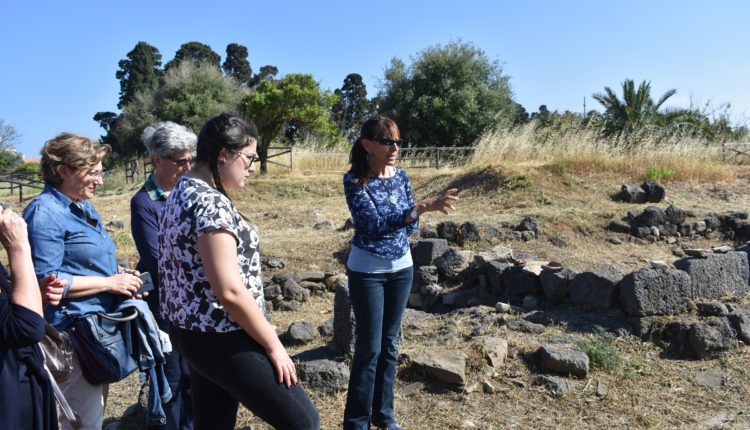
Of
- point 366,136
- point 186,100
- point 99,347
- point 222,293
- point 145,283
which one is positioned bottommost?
point 99,347

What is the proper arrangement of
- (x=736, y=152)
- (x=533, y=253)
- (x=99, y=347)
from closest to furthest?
(x=99, y=347) < (x=533, y=253) < (x=736, y=152)

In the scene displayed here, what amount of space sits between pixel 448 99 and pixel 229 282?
25101 millimetres

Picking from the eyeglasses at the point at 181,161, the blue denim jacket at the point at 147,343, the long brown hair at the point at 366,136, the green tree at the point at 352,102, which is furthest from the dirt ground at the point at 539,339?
the green tree at the point at 352,102

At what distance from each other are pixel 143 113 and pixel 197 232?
30.0 metres

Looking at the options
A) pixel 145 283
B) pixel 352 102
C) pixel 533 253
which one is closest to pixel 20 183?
pixel 533 253

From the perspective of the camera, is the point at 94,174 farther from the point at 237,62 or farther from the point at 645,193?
the point at 237,62

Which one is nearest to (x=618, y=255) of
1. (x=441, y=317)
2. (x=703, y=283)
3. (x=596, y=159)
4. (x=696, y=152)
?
(x=703, y=283)

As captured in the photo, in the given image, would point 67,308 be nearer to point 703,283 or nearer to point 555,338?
point 555,338

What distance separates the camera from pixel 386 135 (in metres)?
3.71

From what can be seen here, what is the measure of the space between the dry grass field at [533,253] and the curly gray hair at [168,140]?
73.3 inches

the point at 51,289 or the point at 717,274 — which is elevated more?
the point at 51,289

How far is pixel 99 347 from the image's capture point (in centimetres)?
291

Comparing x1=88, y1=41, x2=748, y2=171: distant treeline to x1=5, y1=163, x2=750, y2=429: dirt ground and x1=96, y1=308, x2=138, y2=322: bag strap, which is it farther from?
x1=96, y1=308, x2=138, y2=322: bag strap

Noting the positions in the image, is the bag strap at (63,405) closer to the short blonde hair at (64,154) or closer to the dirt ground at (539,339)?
the short blonde hair at (64,154)
